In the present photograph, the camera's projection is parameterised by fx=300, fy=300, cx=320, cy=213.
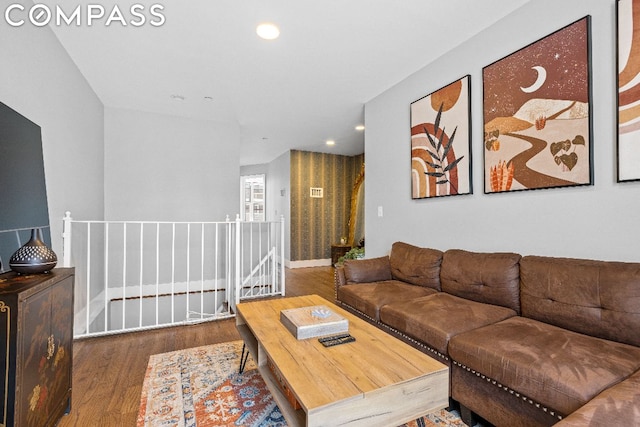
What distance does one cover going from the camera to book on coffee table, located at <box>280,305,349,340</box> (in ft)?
5.06

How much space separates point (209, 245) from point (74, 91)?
254cm

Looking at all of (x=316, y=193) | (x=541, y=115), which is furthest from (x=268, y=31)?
(x=316, y=193)

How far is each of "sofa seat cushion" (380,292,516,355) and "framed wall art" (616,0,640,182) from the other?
1043 millimetres

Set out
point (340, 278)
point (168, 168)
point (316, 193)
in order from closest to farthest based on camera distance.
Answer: point (340, 278)
point (168, 168)
point (316, 193)

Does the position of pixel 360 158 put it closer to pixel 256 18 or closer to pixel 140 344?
pixel 256 18

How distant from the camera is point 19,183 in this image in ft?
Answer: 5.89

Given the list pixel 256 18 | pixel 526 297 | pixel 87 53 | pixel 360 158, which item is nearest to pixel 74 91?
pixel 87 53

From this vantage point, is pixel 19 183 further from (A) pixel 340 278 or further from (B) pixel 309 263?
(B) pixel 309 263

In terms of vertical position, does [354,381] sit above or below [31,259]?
below

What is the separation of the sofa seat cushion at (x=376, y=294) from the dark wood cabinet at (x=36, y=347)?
6.15ft

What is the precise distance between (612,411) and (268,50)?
298 cm

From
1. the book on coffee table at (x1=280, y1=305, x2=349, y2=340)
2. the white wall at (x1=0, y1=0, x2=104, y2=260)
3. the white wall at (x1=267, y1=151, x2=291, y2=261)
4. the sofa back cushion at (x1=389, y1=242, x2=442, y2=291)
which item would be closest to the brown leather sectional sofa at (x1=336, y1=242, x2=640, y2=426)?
the sofa back cushion at (x1=389, y1=242, x2=442, y2=291)

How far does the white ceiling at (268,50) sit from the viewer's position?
6.98ft

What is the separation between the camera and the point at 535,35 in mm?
2051
